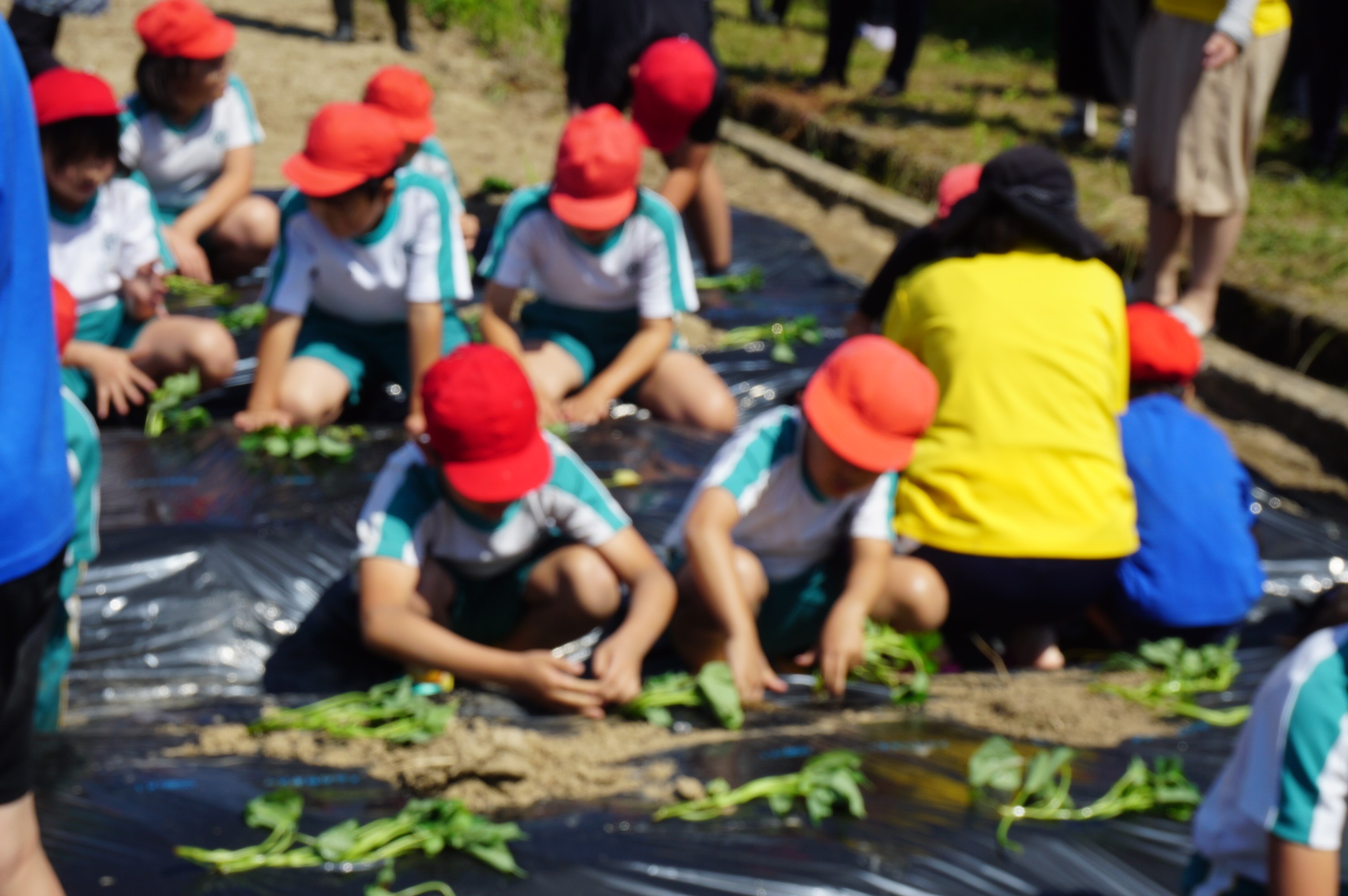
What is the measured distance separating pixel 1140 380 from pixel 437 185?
6.49 feet

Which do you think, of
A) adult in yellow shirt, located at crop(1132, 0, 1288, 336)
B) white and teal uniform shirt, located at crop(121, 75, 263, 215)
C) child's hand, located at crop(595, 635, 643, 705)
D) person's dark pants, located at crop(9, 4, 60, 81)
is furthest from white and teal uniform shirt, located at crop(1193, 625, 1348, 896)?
person's dark pants, located at crop(9, 4, 60, 81)

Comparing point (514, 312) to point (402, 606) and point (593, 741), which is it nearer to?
point (402, 606)

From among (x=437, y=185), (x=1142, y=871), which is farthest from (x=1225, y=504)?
(x=437, y=185)

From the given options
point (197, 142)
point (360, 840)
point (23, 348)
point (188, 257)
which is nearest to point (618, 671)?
point (360, 840)

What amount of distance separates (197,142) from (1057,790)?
3814mm

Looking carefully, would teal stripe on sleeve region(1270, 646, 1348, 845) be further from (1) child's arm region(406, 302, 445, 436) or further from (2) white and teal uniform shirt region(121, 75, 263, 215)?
(2) white and teal uniform shirt region(121, 75, 263, 215)

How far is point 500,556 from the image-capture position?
120 inches

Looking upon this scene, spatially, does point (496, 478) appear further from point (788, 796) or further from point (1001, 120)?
point (1001, 120)

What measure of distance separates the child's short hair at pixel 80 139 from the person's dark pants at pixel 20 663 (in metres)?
2.42

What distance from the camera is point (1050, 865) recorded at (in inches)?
85.5

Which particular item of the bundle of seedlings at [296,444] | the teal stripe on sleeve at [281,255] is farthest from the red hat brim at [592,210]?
the bundle of seedlings at [296,444]

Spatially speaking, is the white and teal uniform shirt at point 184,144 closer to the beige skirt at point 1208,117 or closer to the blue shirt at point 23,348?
the beige skirt at point 1208,117

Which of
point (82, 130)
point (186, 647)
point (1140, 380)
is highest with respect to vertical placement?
point (82, 130)

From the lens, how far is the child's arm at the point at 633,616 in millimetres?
2750
